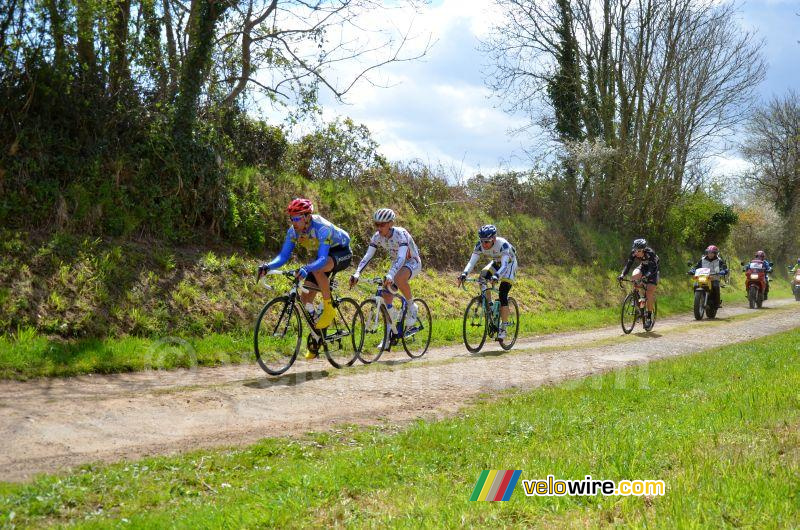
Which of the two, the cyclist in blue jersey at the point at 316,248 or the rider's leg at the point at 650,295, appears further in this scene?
the rider's leg at the point at 650,295

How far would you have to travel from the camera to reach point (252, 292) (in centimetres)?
1298

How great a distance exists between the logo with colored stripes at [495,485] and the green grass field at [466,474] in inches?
2.8

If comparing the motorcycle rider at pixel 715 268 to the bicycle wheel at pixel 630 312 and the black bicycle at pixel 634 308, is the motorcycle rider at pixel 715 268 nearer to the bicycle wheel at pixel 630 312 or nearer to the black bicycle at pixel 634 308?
the black bicycle at pixel 634 308

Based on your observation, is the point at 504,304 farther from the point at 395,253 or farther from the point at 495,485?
the point at 495,485

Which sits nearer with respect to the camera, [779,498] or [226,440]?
[779,498]

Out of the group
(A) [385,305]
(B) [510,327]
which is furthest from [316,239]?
(B) [510,327]

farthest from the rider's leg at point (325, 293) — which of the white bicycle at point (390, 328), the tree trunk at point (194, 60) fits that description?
the tree trunk at point (194, 60)

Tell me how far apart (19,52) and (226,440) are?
909cm

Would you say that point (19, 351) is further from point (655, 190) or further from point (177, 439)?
point (655, 190)

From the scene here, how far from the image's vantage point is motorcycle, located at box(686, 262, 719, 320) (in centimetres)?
1930

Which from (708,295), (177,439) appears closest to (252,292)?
(177,439)

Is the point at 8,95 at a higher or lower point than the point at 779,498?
higher

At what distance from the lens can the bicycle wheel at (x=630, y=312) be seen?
15.9 metres

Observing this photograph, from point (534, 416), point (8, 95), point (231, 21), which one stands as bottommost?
point (534, 416)
